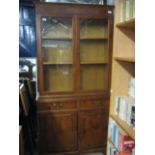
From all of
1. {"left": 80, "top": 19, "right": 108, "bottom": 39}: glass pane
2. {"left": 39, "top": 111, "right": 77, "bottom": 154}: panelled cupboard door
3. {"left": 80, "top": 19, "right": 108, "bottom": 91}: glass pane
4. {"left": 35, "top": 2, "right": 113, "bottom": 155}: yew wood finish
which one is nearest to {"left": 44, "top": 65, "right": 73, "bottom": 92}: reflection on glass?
{"left": 35, "top": 2, "right": 113, "bottom": 155}: yew wood finish

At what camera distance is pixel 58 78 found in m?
2.71

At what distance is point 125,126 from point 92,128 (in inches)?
44.0

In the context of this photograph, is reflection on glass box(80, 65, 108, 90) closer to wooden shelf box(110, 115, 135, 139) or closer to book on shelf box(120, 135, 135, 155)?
wooden shelf box(110, 115, 135, 139)

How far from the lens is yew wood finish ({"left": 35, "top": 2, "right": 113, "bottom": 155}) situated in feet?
8.11

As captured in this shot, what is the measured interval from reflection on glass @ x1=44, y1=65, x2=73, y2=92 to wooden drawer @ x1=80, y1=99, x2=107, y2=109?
0.25m

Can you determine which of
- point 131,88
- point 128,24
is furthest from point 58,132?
point 128,24

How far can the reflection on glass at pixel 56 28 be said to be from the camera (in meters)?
2.50

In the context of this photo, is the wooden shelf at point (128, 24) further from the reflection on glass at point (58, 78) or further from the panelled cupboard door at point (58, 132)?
the panelled cupboard door at point (58, 132)

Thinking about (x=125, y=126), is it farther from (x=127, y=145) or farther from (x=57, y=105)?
(x=57, y=105)

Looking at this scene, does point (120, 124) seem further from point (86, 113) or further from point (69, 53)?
point (69, 53)

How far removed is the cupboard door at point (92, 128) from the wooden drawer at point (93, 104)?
0.20 feet

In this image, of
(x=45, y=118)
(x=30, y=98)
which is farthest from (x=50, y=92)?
(x=30, y=98)

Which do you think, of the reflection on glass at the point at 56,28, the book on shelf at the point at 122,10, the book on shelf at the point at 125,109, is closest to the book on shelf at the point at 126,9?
the book on shelf at the point at 122,10
